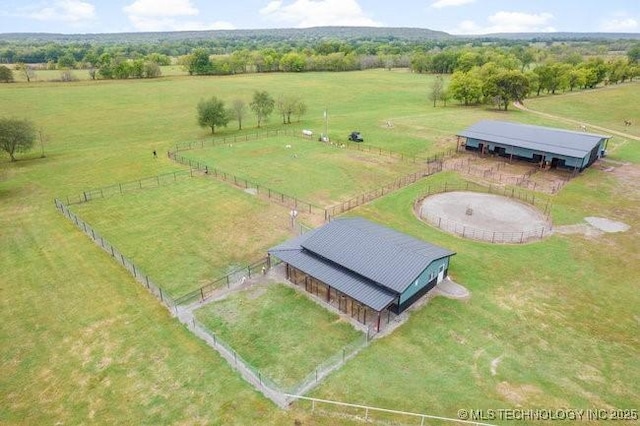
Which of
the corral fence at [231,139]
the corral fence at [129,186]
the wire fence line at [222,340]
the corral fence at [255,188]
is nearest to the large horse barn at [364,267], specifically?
the wire fence line at [222,340]

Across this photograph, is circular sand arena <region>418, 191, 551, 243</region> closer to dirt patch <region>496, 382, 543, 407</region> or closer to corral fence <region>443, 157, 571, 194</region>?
corral fence <region>443, 157, 571, 194</region>

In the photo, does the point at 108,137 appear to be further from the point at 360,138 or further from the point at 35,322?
the point at 35,322

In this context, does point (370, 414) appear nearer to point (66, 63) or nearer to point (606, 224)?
point (606, 224)

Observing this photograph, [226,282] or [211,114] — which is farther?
[211,114]

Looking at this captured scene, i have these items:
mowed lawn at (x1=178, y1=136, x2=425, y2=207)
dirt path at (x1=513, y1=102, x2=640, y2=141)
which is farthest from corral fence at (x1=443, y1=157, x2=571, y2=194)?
dirt path at (x1=513, y1=102, x2=640, y2=141)

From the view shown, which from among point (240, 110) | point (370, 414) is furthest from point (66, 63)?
point (370, 414)

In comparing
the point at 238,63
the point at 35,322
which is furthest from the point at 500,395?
the point at 238,63
